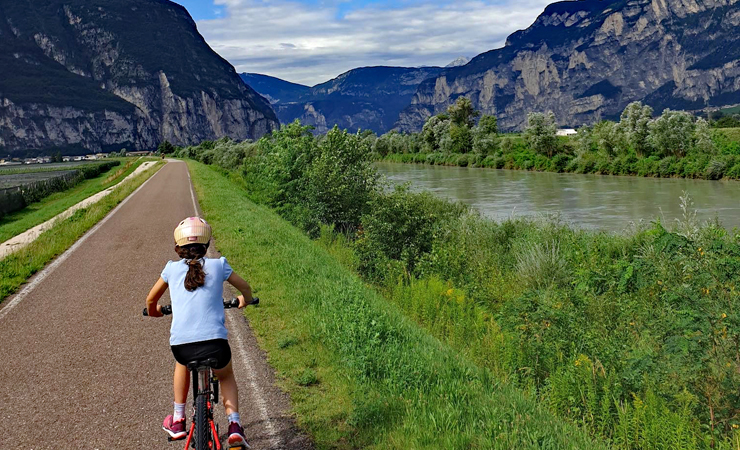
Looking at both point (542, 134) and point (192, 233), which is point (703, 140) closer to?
point (542, 134)

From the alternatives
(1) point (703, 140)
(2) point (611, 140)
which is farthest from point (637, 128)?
(1) point (703, 140)

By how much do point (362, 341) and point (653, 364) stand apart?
3366mm

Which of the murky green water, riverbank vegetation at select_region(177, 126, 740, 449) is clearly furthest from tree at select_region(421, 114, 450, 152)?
riverbank vegetation at select_region(177, 126, 740, 449)

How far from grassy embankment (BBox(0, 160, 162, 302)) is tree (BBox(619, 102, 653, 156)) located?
4517 centimetres

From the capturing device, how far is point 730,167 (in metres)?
42.0

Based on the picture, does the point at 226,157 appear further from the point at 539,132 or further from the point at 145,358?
the point at 145,358

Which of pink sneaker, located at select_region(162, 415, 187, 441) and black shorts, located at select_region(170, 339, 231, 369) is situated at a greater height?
black shorts, located at select_region(170, 339, 231, 369)

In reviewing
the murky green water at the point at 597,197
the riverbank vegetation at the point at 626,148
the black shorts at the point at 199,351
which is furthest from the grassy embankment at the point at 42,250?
the riverbank vegetation at the point at 626,148

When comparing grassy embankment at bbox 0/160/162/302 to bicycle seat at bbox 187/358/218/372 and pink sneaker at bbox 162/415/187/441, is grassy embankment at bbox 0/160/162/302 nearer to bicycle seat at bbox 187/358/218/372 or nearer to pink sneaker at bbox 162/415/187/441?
pink sneaker at bbox 162/415/187/441

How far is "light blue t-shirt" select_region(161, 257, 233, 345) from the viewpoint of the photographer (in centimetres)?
396

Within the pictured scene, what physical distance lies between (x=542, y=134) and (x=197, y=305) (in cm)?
6489

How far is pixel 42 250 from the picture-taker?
549 inches

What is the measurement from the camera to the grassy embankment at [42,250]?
11.1 meters

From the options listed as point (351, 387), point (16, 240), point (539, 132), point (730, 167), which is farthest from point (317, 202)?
point (539, 132)
